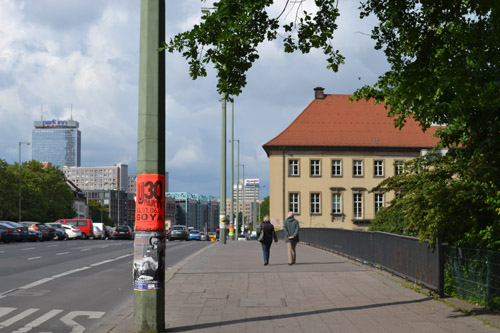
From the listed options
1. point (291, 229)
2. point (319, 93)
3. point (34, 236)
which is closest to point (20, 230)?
point (34, 236)

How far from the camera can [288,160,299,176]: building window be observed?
69000 millimetres

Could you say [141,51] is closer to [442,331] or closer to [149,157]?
[149,157]

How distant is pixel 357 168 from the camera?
70.7 metres

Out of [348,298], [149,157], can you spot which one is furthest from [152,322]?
[348,298]

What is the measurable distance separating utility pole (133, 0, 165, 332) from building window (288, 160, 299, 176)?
200 feet

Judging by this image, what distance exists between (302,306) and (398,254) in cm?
513


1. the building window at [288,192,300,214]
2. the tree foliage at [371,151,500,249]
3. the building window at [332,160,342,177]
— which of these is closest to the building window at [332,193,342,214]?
the building window at [332,160,342,177]

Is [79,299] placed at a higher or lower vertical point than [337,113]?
lower

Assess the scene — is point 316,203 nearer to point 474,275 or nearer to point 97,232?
point 97,232

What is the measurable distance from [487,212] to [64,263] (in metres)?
14.1

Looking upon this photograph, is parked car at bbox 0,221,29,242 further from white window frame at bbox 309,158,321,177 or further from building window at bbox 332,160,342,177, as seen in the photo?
building window at bbox 332,160,342,177

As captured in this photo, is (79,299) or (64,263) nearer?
(79,299)

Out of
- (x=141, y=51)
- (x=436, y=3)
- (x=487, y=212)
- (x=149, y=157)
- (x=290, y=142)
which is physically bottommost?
(x=487, y=212)

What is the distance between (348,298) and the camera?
11492 mm
